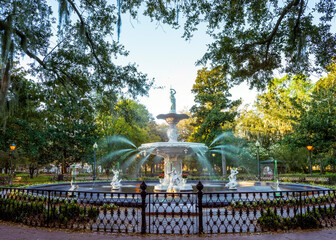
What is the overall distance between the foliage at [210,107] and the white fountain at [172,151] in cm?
1599

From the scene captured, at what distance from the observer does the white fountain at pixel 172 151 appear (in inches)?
547

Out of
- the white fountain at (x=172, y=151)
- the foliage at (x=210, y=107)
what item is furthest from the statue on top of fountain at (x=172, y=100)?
the foliage at (x=210, y=107)

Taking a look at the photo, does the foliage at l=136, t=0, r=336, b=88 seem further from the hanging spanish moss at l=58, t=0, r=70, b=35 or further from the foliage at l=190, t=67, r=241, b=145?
the foliage at l=190, t=67, r=241, b=145

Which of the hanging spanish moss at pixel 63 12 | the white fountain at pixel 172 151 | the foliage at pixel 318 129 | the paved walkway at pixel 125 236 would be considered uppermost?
the hanging spanish moss at pixel 63 12

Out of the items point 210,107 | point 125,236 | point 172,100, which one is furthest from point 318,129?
point 125,236

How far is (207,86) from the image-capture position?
3669 centimetres

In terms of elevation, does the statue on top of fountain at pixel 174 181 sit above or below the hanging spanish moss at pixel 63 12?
below

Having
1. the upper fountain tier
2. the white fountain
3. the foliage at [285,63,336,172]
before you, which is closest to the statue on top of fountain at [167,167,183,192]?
the white fountain

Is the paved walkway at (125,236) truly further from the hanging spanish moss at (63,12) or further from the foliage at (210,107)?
the foliage at (210,107)

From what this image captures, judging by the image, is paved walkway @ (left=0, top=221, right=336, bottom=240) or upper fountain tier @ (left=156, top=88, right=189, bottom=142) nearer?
paved walkway @ (left=0, top=221, right=336, bottom=240)

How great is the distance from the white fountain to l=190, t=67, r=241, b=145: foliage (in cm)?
1599

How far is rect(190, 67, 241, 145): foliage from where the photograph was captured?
3284cm

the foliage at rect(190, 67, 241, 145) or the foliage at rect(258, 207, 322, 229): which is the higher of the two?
the foliage at rect(190, 67, 241, 145)

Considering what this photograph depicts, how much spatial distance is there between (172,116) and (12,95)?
31.3ft
